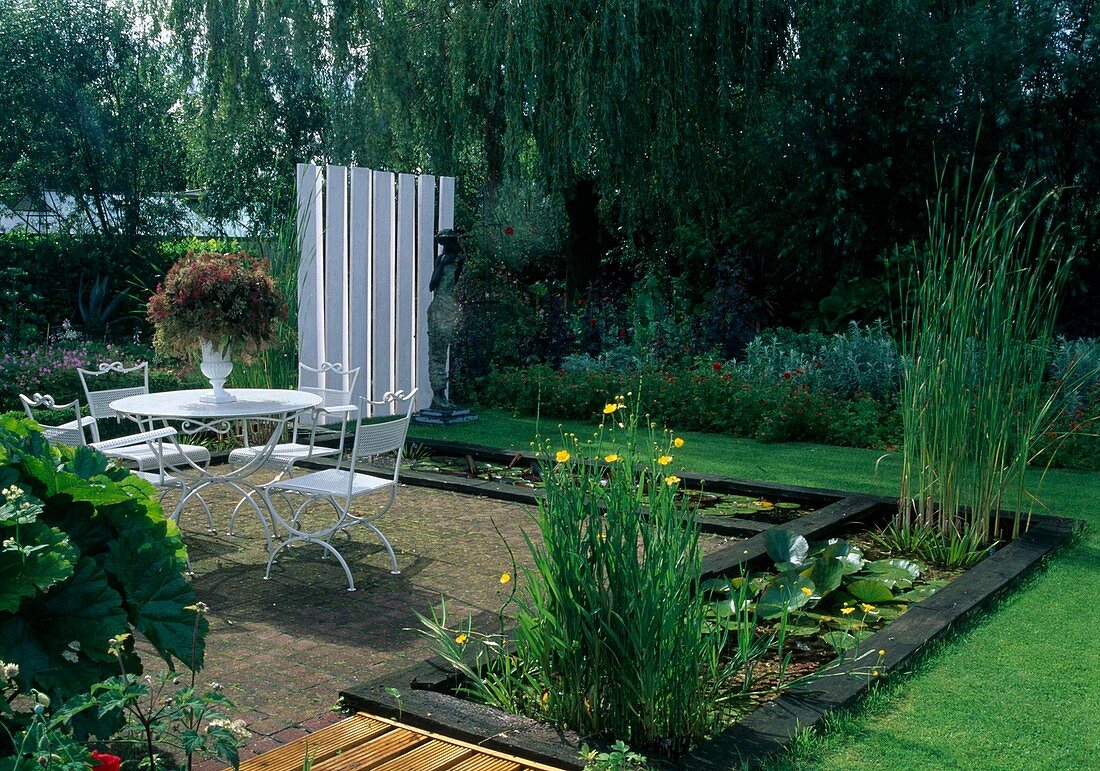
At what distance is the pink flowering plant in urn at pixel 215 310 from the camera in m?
5.52

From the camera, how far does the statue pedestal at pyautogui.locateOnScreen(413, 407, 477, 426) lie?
10125 mm

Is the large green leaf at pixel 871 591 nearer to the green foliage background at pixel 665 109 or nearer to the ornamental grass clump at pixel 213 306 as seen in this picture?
the ornamental grass clump at pixel 213 306

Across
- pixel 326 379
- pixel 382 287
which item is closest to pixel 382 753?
pixel 326 379

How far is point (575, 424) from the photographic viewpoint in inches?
408

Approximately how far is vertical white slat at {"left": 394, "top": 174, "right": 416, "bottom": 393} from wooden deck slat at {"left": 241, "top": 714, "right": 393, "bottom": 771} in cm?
750

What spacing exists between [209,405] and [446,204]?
5.57 m

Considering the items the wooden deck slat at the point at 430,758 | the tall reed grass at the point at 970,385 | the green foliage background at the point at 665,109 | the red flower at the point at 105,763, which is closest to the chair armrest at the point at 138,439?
the wooden deck slat at the point at 430,758

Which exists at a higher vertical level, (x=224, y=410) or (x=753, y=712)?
(x=224, y=410)

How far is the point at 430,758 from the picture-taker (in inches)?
119

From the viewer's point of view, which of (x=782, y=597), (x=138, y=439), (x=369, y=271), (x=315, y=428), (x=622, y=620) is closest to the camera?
(x=622, y=620)

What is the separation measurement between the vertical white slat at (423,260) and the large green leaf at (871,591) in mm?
6560

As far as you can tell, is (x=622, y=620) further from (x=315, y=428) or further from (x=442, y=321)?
(x=442, y=321)

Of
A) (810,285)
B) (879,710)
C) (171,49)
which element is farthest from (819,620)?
(171,49)

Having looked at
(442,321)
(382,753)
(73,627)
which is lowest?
(382,753)
